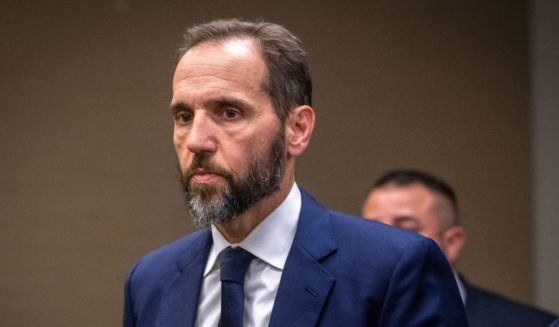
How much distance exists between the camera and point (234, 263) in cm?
201

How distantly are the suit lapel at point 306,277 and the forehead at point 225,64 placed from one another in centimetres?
33

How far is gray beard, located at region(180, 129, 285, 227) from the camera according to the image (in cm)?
193

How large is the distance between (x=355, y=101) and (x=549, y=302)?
120cm

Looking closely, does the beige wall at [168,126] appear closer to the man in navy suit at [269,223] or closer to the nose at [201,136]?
the man in navy suit at [269,223]

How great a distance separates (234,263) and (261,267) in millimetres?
58

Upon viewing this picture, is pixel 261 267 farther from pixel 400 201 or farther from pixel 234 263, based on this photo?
pixel 400 201

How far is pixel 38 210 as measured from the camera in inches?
143

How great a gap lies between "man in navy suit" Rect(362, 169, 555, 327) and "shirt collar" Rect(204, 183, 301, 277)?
126 centimetres

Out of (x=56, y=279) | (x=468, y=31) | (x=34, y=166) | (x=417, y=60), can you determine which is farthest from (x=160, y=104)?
(x=468, y=31)

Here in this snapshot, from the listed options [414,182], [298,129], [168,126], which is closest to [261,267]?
[298,129]

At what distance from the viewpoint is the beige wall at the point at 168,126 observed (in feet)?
11.9

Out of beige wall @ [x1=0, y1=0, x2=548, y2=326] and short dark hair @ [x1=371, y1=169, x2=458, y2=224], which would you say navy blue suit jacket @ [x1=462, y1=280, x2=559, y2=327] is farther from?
beige wall @ [x1=0, y1=0, x2=548, y2=326]

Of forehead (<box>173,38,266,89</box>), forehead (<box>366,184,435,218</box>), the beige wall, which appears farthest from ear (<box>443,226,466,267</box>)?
forehead (<box>173,38,266,89</box>)

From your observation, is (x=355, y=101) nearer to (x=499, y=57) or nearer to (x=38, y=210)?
(x=499, y=57)
